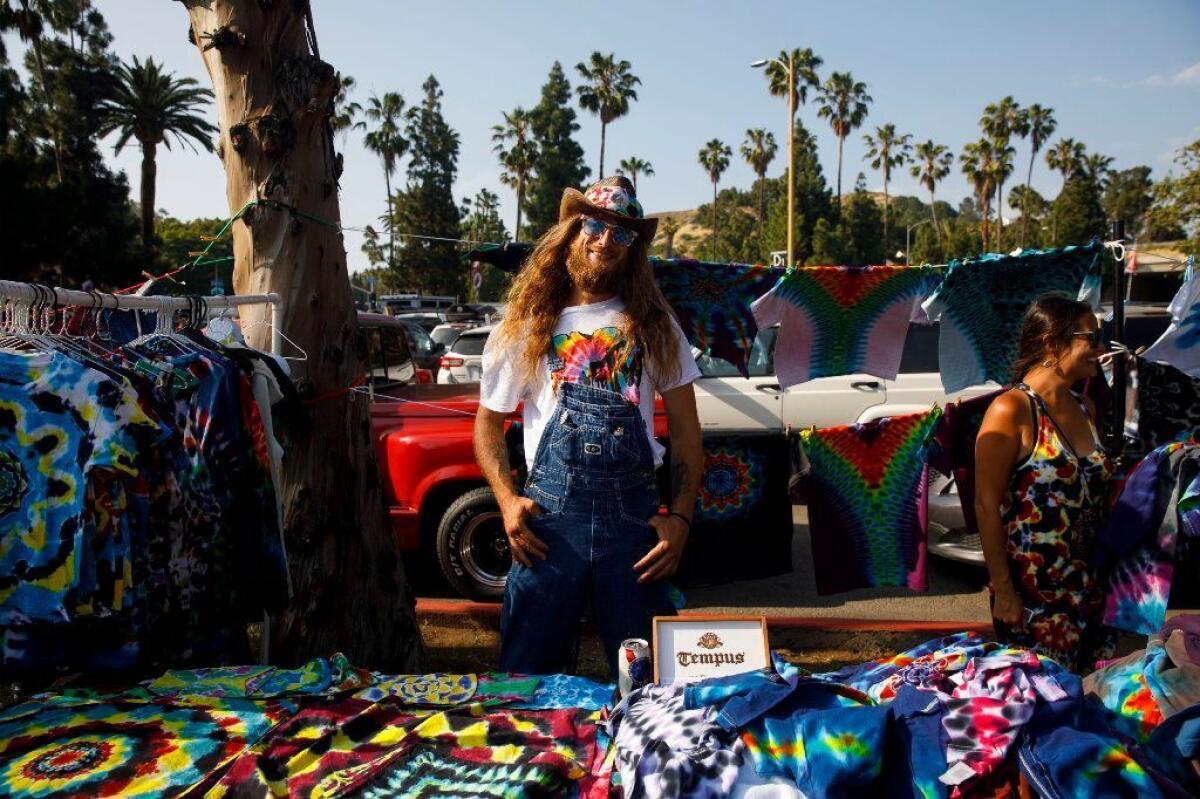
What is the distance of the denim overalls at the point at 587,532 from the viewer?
2.51m

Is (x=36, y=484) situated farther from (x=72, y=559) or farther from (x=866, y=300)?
(x=866, y=300)

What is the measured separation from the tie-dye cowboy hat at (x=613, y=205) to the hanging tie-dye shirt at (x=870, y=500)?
2.05 meters

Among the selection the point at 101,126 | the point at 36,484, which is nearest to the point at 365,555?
the point at 36,484

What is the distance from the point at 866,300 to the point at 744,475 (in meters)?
1.24

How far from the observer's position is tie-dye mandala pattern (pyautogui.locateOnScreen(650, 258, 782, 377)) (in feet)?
14.4

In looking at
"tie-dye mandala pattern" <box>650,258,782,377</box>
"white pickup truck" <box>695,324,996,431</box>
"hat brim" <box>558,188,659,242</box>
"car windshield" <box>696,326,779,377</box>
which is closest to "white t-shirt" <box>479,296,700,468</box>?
"hat brim" <box>558,188,659,242</box>

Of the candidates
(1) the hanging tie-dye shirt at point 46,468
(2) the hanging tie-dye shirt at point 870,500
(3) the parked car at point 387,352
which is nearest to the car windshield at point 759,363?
(3) the parked car at point 387,352

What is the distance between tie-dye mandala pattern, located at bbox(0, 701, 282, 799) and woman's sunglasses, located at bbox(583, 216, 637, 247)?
5.46 ft

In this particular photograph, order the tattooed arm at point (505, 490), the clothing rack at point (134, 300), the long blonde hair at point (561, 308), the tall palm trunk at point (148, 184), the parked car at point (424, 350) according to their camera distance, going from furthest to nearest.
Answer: the tall palm trunk at point (148, 184)
the parked car at point (424, 350)
the long blonde hair at point (561, 308)
the tattooed arm at point (505, 490)
the clothing rack at point (134, 300)

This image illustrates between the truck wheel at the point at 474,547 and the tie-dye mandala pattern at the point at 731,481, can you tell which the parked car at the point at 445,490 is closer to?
the truck wheel at the point at 474,547

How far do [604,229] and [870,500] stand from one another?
250cm

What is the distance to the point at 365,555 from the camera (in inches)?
151

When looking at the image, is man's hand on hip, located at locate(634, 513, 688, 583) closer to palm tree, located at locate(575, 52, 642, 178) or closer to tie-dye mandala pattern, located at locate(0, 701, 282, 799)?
tie-dye mandala pattern, located at locate(0, 701, 282, 799)

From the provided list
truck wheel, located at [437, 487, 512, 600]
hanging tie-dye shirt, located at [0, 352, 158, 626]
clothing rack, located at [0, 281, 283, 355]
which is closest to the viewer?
hanging tie-dye shirt, located at [0, 352, 158, 626]
